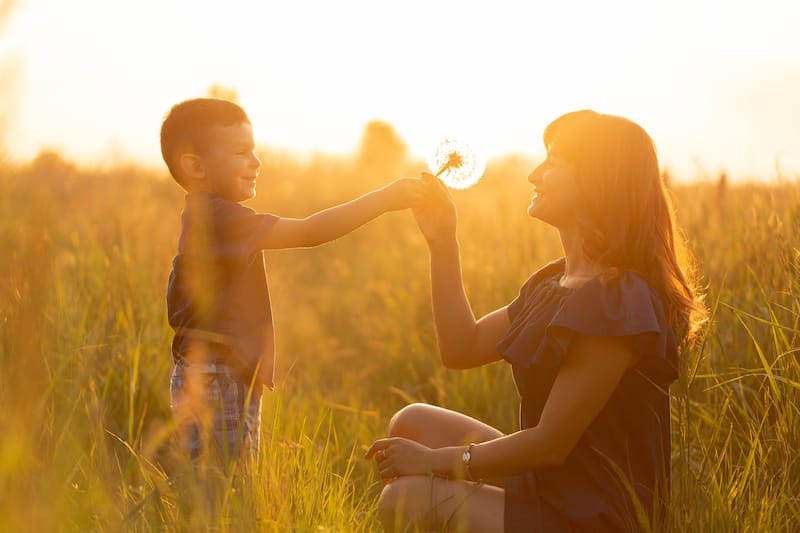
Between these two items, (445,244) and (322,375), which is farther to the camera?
(322,375)

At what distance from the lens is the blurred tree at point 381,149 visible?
Result: 17.3 metres

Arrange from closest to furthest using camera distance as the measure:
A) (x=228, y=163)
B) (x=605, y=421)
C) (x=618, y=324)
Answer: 1. (x=618, y=324)
2. (x=605, y=421)
3. (x=228, y=163)

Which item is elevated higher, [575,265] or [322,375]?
[575,265]

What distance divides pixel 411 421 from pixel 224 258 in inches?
33.9

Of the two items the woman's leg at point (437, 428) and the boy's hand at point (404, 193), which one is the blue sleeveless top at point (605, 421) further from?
the boy's hand at point (404, 193)

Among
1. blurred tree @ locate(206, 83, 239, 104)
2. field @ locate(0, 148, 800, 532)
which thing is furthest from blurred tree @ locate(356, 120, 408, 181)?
blurred tree @ locate(206, 83, 239, 104)

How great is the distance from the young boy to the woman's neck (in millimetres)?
558

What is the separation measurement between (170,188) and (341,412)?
9690 mm

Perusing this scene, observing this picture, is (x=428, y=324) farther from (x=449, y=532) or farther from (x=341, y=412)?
(x=449, y=532)

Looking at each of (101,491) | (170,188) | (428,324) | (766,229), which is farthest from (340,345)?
(170,188)

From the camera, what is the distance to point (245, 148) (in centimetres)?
305

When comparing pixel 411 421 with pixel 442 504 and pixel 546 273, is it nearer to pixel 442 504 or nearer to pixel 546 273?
pixel 442 504

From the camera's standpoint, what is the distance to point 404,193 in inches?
115

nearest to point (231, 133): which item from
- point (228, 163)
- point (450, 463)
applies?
point (228, 163)
